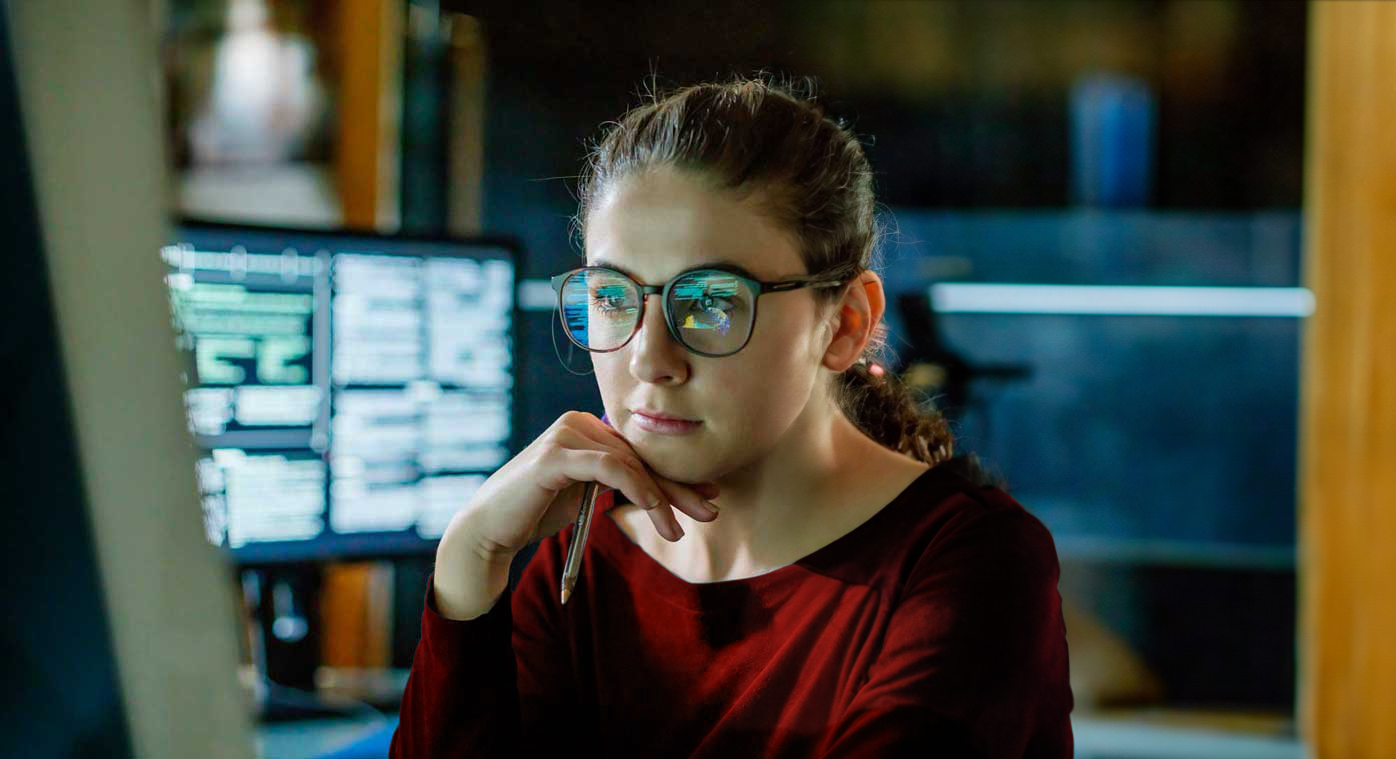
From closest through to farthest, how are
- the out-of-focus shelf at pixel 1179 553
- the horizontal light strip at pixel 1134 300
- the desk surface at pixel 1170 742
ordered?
the desk surface at pixel 1170 742
the horizontal light strip at pixel 1134 300
the out-of-focus shelf at pixel 1179 553

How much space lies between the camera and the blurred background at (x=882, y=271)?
1.86 ft

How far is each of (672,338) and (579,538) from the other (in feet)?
0.47

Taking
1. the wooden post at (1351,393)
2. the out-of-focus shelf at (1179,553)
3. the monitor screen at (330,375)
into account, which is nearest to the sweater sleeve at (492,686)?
the monitor screen at (330,375)

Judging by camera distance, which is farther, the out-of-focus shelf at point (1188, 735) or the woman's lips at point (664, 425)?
the out-of-focus shelf at point (1188, 735)

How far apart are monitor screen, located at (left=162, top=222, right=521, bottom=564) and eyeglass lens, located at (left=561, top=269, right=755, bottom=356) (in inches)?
16.9

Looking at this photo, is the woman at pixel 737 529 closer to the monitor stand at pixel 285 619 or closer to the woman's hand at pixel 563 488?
the woman's hand at pixel 563 488

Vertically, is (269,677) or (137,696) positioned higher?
(137,696)

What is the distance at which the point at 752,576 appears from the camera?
57 cm

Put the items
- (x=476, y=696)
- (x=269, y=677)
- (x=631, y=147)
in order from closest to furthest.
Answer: (x=631, y=147) < (x=476, y=696) < (x=269, y=677)

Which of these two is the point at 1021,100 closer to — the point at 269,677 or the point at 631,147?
the point at 269,677

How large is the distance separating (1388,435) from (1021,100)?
1179 millimetres

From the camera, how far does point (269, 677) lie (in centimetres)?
110

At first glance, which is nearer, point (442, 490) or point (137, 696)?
point (137, 696)

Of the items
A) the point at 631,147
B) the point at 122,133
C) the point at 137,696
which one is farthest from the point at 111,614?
the point at 631,147
